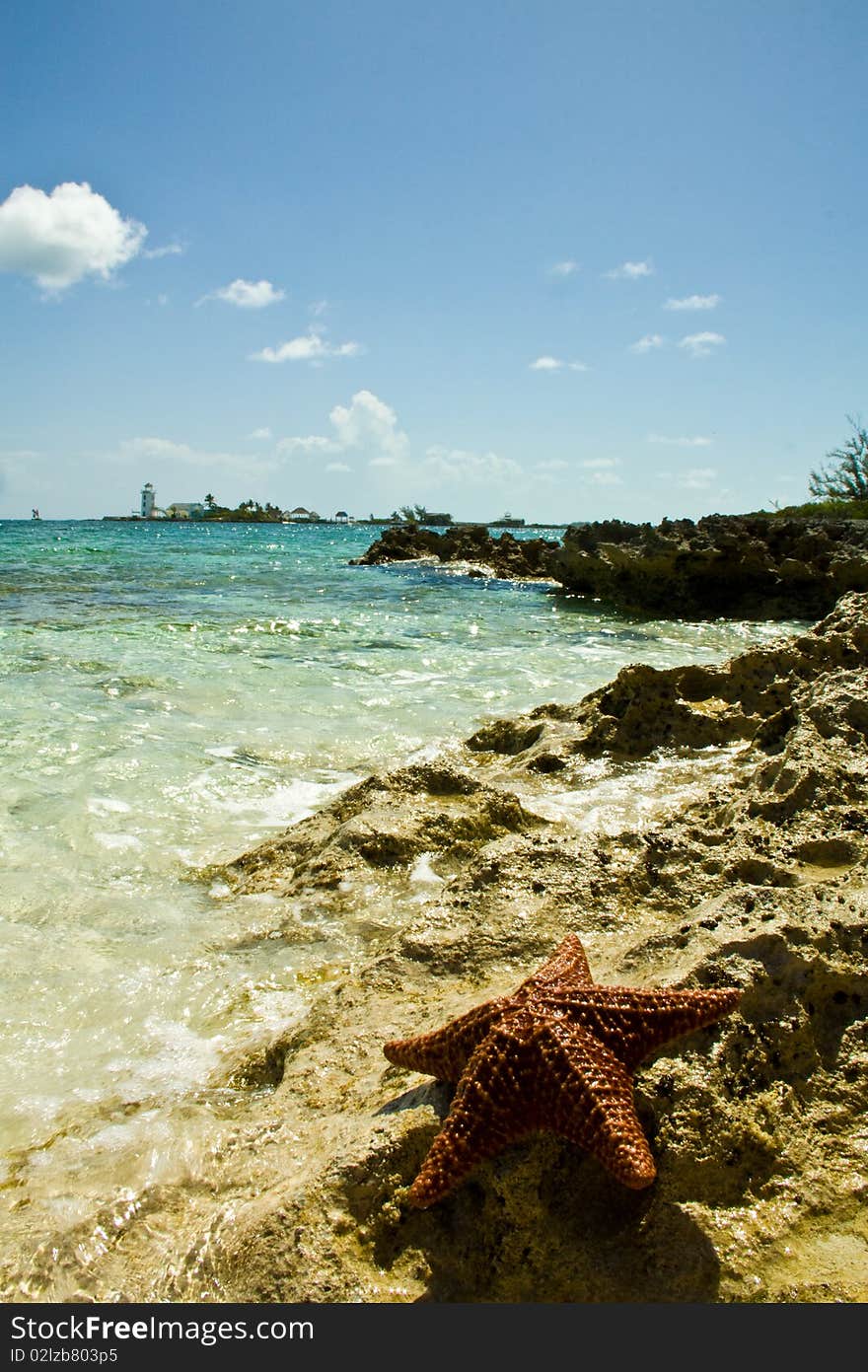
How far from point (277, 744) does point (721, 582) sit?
1531 centimetres

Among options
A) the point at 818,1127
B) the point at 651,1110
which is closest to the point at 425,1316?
the point at 651,1110

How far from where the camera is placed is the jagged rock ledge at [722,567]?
18.3 metres

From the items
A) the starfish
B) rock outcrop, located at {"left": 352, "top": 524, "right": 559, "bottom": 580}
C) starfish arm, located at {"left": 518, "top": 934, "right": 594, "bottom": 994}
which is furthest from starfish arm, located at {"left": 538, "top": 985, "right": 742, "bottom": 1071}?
rock outcrop, located at {"left": 352, "top": 524, "right": 559, "bottom": 580}

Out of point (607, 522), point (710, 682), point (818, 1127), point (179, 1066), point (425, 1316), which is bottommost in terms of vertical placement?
point (179, 1066)

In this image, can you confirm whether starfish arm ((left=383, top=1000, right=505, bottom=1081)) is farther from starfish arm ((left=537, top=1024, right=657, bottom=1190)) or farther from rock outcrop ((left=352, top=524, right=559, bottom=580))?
rock outcrop ((left=352, top=524, right=559, bottom=580))

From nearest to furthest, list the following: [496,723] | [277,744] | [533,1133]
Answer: [533,1133] → [496,723] → [277,744]

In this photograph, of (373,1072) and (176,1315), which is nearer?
(176,1315)

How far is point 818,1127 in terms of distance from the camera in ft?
6.63

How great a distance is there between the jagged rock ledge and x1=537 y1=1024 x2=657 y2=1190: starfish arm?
18.2m

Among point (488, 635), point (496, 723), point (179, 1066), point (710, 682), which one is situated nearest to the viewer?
point (179, 1066)

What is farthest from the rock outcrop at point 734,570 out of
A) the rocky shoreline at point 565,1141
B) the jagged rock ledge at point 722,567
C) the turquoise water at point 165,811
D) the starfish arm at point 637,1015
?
the starfish arm at point 637,1015

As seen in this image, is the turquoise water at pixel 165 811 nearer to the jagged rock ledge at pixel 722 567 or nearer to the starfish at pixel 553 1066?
the starfish at pixel 553 1066

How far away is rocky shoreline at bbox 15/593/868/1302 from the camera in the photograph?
1806 millimetres

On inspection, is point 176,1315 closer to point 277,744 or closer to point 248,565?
point 277,744
